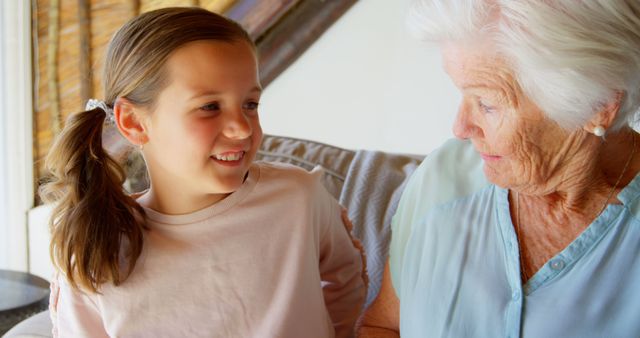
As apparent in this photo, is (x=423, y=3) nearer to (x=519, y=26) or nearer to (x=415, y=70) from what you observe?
(x=519, y=26)

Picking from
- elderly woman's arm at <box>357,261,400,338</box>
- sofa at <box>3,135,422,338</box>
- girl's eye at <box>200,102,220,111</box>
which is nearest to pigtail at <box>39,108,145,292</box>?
girl's eye at <box>200,102,220,111</box>

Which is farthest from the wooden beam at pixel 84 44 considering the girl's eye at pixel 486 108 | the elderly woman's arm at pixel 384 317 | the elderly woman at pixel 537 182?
the girl's eye at pixel 486 108

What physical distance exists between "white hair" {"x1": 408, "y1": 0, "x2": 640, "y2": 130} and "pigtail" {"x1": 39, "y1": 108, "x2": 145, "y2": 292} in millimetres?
765

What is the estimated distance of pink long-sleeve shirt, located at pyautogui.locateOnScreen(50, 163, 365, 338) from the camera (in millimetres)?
1397

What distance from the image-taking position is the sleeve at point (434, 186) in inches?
54.6

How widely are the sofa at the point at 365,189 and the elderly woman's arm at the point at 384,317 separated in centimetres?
26

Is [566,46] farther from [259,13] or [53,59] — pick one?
[53,59]

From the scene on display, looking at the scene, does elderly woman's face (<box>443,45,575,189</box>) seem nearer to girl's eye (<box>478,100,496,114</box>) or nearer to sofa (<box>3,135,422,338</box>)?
girl's eye (<box>478,100,496,114</box>)

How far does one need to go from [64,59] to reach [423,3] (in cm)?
242

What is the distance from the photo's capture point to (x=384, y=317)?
1.49m

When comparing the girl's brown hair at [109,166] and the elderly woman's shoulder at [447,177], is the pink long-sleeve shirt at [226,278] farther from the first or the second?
the elderly woman's shoulder at [447,177]

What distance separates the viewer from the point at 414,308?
135 centimetres

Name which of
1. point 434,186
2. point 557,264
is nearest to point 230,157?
point 434,186

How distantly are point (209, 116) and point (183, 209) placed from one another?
232mm
